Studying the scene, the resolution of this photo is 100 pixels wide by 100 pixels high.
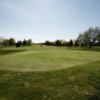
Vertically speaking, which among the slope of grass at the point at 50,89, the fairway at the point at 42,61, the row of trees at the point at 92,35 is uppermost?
the row of trees at the point at 92,35

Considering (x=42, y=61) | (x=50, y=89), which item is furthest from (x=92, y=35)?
(x=50, y=89)

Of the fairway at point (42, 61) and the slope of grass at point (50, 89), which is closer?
the slope of grass at point (50, 89)

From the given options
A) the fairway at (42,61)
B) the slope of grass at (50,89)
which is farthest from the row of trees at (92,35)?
the slope of grass at (50,89)

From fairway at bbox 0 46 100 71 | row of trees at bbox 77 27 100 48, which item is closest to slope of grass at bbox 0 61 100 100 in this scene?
fairway at bbox 0 46 100 71

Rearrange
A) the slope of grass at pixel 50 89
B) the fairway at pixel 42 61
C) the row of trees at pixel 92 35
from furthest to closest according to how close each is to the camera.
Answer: the row of trees at pixel 92 35 → the fairway at pixel 42 61 → the slope of grass at pixel 50 89

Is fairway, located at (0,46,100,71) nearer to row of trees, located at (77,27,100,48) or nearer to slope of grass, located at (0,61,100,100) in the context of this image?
slope of grass, located at (0,61,100,100)

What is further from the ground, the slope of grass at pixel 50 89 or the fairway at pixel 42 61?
the fairway at pixel 42 61

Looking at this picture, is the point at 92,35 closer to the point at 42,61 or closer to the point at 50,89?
the point at 42,61

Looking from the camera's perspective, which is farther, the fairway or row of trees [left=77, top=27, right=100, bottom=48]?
row of trees [left=77, top=27, right=100, bottom=48]

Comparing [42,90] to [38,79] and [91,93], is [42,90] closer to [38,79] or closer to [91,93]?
[38,79]

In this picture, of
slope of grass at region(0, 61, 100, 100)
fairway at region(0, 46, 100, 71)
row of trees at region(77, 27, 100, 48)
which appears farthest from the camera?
row of trees at region(77, 27, 100, 48)

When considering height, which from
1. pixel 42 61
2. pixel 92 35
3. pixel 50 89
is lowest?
pixel 50 89

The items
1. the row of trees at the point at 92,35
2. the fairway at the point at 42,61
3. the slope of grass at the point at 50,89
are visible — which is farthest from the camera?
the row of trees at the point at 92,35

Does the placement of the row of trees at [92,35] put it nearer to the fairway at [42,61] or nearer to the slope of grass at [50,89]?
the fairway at [42,61]
